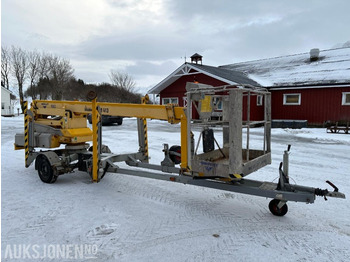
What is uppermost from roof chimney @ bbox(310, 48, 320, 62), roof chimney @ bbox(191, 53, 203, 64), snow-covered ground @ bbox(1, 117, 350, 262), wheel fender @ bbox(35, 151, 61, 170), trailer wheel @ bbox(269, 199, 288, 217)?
roof chimney @ bbox(191, 53, 203, 64)

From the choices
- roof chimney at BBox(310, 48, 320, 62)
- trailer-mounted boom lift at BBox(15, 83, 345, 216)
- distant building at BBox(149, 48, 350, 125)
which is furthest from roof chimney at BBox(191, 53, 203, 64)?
trailer-mounted boom lift at BBox(15, 83, 345, 216)

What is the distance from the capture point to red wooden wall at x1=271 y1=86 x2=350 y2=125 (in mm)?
20359

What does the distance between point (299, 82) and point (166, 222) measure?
20.6 m

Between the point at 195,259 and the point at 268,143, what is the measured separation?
2580mm

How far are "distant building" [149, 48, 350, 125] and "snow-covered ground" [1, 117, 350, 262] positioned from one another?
53.6ft

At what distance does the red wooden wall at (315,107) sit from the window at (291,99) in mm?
234

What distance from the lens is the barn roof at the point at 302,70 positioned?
21.0 m

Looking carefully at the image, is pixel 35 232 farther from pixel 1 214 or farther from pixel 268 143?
pixel 268 143

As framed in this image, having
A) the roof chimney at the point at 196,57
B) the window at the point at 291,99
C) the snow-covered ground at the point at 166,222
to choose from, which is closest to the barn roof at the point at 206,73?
the window at the point at 291,99

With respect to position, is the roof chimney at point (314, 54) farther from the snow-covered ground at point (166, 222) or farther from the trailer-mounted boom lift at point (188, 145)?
the trailer-mounted boom lift at point (188, 145)

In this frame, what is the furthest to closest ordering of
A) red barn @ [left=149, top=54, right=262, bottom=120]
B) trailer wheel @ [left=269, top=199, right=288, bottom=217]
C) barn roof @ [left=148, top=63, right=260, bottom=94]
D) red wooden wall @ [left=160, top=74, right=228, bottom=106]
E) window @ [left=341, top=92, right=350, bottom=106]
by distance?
red wooden wall @ [left=160, top=74, right=228, bottom=106] < red barn @ [left=149, top=54, right=262, bottom=120] < barn roof @ [left=148, top=63, right=260, bottom=94] < window @ [left=341, top=92, right=350, bottom=106] < trailer wheel @ [left=269, top=199, right=288, bottom=217]

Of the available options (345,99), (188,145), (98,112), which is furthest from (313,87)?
(188,145)

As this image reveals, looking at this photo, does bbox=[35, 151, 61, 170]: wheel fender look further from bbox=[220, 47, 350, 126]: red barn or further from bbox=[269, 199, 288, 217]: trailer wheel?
bbox=[220, 47, 350, 126]: red barn

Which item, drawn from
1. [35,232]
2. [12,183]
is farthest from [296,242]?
[12,183]
